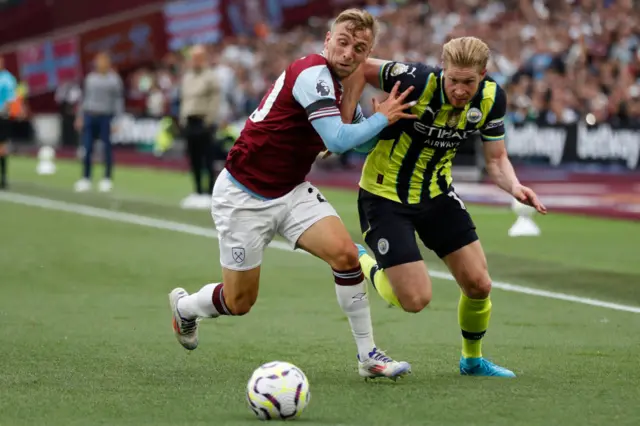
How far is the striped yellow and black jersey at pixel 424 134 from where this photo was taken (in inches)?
→ 297

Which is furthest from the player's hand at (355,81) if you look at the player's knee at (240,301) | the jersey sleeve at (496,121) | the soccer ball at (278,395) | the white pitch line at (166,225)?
the white pitch line at (166,225)

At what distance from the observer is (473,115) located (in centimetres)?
757

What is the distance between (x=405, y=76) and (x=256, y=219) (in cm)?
116

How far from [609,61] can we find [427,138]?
18.0 metres

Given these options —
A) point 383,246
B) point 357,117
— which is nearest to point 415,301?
point 383,246

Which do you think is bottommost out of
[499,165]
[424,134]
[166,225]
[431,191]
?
[166,225]

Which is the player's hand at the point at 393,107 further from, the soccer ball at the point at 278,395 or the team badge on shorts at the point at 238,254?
the soccer ball at the point at 278,395

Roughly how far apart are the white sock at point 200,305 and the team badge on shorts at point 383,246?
97 centimetres

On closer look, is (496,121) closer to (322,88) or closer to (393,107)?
(393,107)

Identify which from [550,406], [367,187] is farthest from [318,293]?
[550,406]

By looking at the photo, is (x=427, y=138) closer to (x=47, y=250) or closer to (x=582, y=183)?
(x=47, y=250)

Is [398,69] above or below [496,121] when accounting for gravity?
above

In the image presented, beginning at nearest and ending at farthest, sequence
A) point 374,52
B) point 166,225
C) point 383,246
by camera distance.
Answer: point 383,246, point 166,225, point 374,52

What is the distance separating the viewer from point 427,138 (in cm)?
767
